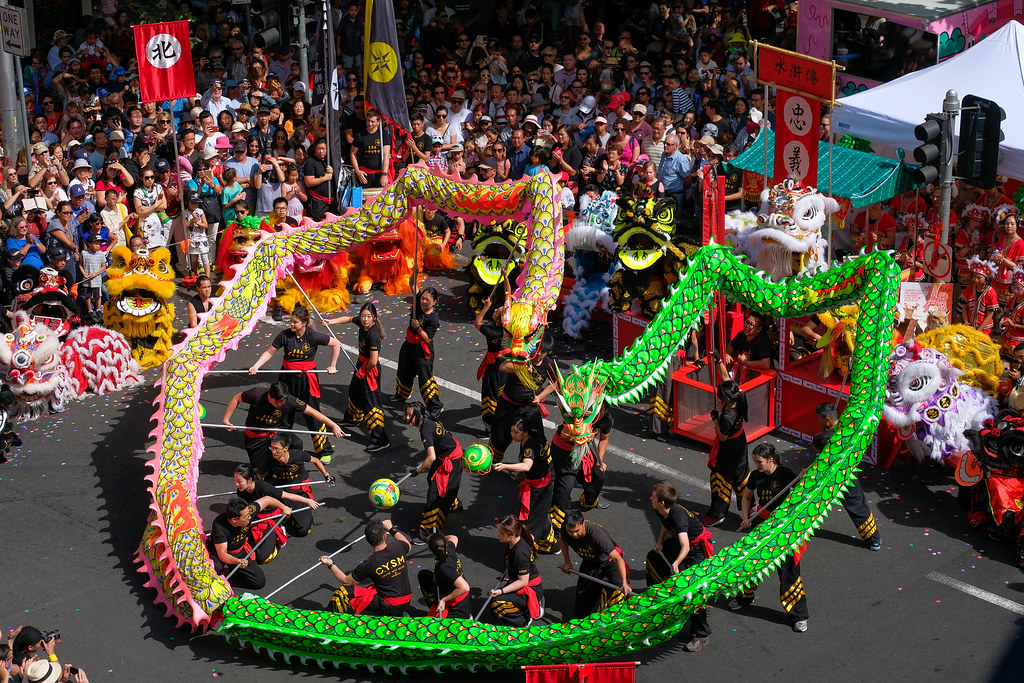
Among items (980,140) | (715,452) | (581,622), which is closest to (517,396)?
(715,452)

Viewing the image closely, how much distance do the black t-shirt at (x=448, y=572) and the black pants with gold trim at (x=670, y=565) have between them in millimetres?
1457

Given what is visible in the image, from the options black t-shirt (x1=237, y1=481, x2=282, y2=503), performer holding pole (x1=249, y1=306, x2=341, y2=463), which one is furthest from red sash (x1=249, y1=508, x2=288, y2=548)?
performer holding pole (x1=249, y1=306, x2=341, y2=463)

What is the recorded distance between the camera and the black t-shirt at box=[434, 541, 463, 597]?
1009 cm

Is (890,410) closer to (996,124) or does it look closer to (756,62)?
(996,124)

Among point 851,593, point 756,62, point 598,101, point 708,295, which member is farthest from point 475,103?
point 851,593

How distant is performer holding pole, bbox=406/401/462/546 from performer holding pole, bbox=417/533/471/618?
1.32 metres

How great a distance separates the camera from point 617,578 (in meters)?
10.2

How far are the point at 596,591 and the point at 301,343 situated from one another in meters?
4.39

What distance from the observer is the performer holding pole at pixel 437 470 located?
1155cm

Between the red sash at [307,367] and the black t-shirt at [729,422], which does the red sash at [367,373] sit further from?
the black t-shirt at [729,422]

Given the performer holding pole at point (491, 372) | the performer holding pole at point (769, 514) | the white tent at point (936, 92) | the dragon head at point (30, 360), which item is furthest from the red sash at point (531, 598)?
the white tent at point (936, 92)

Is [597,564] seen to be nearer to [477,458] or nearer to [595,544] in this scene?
[595,544]

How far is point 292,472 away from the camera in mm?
11930

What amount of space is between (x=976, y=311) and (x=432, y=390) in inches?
221
